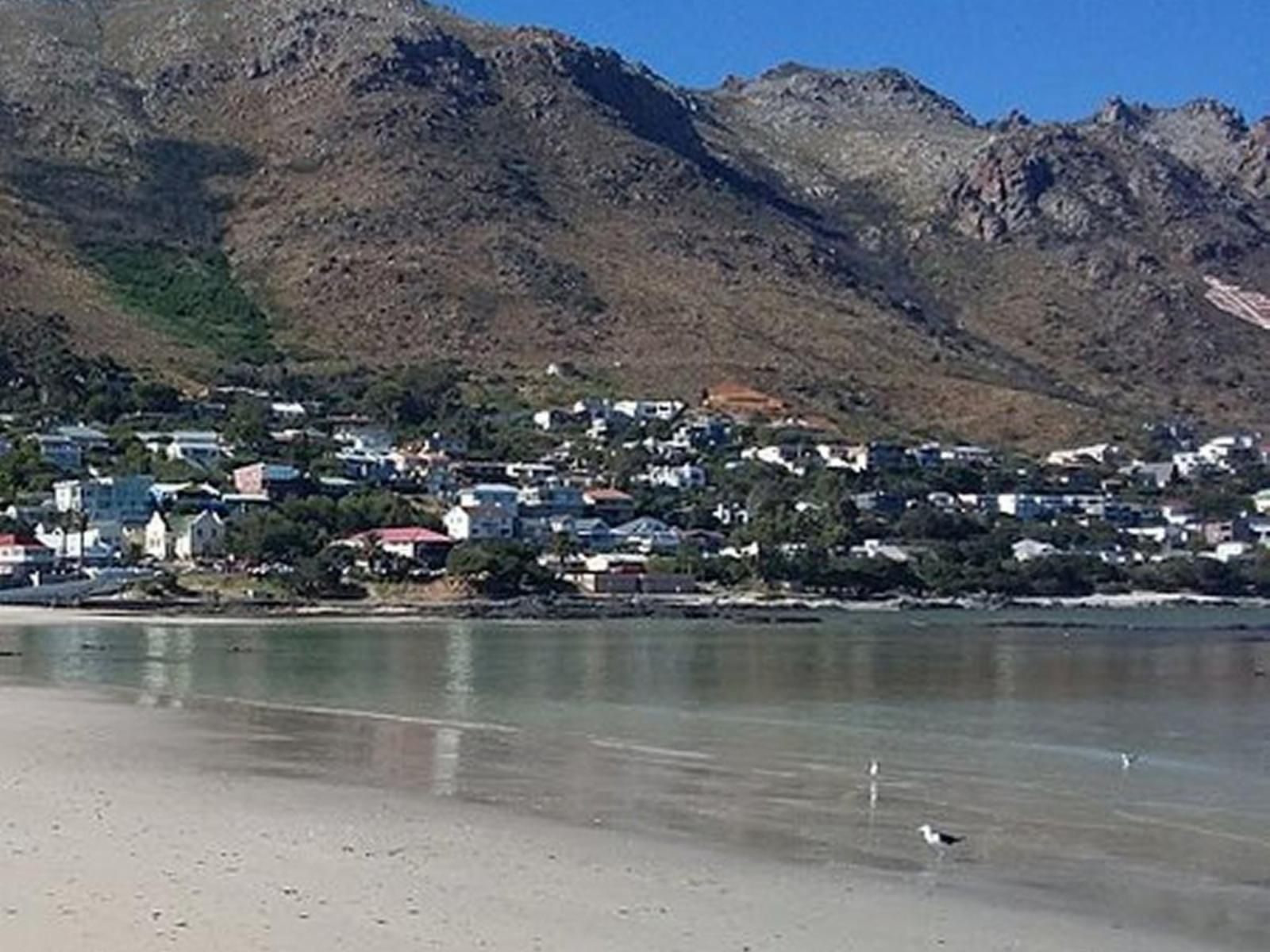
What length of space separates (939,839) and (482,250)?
12947 cm

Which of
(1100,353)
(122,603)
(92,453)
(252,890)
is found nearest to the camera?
(252,890)

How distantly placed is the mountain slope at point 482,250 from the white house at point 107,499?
34266 millimetres

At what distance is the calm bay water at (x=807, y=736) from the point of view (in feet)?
64.7

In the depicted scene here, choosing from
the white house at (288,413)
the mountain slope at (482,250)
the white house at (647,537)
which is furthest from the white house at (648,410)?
the white house at (647,537)

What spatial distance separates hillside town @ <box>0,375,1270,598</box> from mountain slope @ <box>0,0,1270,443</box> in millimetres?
10786

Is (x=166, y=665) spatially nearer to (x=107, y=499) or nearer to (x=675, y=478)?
(x=107, y=499)

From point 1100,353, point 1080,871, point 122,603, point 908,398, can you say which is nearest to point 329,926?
point 1080,871

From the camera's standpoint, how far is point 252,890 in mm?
15750

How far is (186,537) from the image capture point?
8656 cm

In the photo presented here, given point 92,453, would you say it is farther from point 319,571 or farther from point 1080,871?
point 1080,871

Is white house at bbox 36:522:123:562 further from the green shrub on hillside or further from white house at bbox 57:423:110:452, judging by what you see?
the green shrub on hillside

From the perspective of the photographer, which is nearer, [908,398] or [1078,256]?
[908,398]

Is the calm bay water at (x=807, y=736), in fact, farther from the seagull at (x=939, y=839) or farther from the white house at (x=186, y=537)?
the white house at (x=186, y=537)

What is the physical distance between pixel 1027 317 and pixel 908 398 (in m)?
44.5
